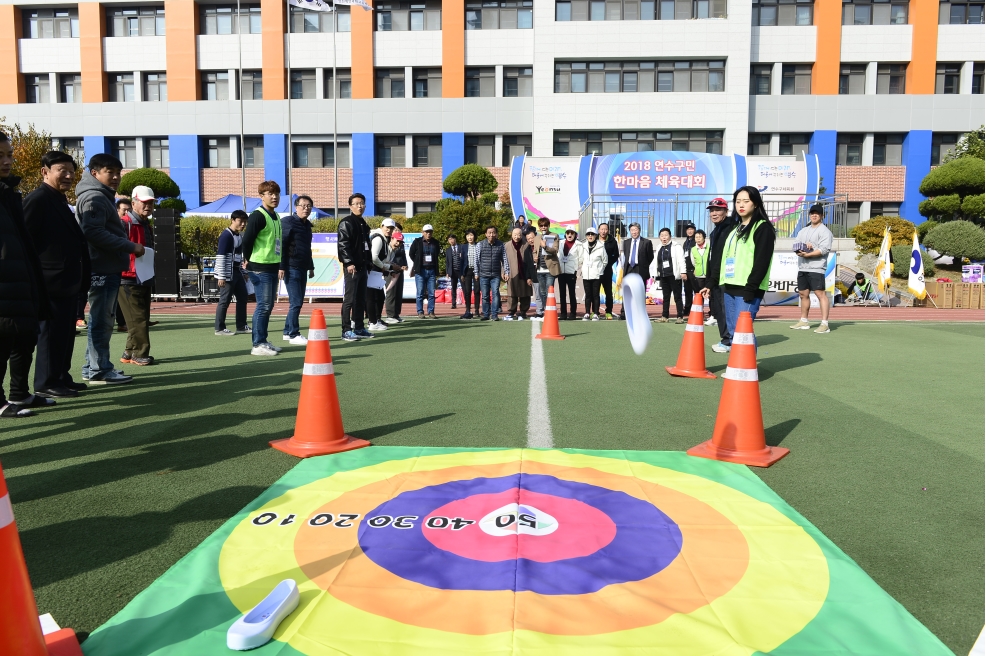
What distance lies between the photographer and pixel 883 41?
36188mm

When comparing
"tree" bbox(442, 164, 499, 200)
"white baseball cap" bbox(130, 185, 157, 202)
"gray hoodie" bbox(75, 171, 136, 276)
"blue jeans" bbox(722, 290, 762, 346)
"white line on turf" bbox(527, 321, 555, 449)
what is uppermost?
"tree" bbox(442, 164, 499, 200)

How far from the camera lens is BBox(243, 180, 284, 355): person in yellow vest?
27.8ft

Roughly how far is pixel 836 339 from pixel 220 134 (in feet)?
121

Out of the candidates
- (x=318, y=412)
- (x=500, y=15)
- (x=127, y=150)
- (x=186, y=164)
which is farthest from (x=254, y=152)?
(x=318, y=412)

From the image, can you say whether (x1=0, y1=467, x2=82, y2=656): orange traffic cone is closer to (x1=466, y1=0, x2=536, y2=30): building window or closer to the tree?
the tree

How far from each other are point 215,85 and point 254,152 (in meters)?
4.44

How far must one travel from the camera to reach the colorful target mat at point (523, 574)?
7.01ft

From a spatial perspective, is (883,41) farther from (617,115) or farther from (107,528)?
(107,528)

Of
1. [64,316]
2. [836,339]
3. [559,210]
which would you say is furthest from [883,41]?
[64,316]

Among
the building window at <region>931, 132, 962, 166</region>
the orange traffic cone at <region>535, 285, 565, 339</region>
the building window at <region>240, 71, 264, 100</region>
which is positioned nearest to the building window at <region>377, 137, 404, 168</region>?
the building window at <region>240, 71, 264, 100</region>

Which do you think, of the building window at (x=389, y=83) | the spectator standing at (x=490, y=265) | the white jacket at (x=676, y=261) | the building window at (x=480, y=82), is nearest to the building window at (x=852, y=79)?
the building window at (x=480, y=82)

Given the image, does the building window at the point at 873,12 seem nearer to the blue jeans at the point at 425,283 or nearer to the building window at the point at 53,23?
the blue jeans at the point at 425,283

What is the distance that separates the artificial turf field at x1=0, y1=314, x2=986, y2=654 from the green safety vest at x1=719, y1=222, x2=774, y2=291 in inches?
42.9

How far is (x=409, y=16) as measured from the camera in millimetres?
38094
